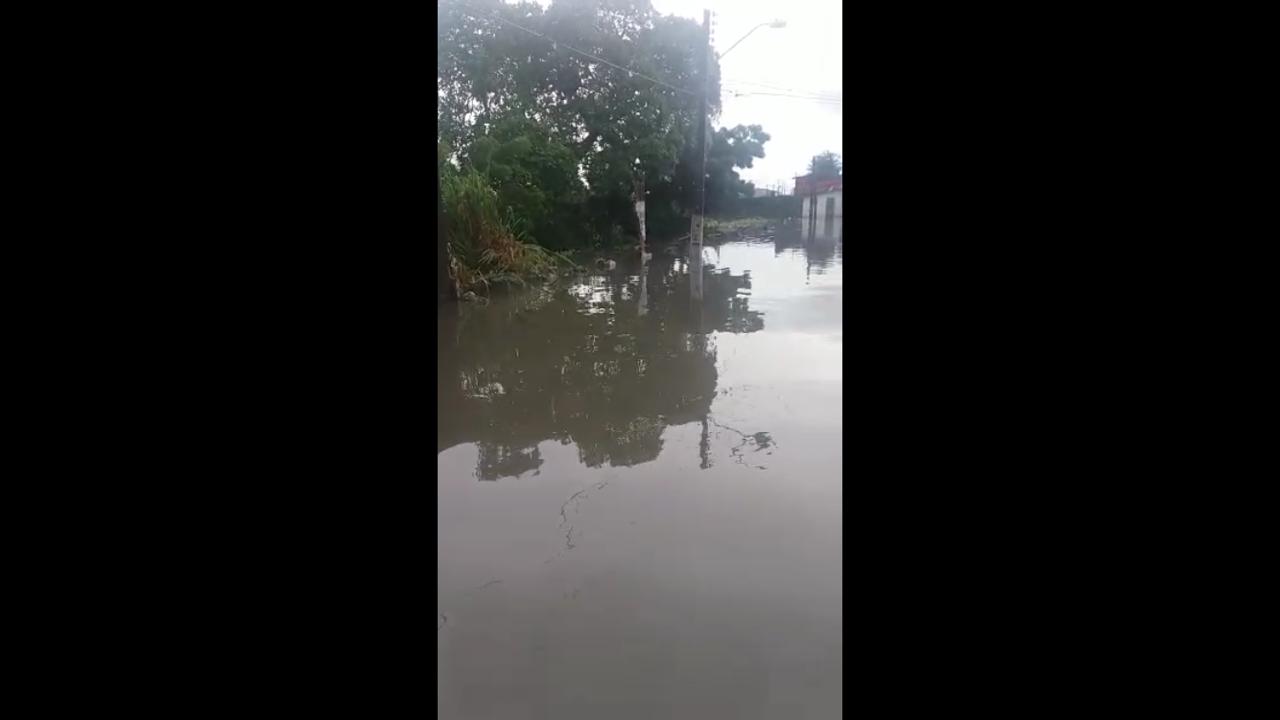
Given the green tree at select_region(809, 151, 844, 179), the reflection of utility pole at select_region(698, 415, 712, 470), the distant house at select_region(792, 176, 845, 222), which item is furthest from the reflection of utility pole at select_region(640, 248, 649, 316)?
the reflection of utility pole at select_region(698, 415, 712, 470)

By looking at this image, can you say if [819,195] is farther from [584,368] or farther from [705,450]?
[705,450]

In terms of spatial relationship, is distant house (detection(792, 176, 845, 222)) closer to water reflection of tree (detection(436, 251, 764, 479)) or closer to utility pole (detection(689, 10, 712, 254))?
utility pole (detection(689, 10, 712, 254))

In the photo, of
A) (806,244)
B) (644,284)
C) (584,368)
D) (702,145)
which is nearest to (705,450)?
(584,368)

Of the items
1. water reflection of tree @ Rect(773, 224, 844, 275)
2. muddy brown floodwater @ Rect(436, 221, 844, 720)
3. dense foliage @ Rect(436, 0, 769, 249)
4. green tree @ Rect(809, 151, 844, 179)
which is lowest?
muddy brown floodwater @ Rect(436, 221, 844, 720)

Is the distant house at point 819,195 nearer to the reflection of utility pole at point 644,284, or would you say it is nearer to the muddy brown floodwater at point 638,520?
the reflection of utility pole at point 644,284

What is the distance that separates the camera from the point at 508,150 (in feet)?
25.2

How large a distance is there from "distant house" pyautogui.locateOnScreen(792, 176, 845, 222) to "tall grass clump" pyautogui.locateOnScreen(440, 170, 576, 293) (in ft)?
8.79

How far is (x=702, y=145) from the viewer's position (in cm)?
783

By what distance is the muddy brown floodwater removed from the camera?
1.54 metres

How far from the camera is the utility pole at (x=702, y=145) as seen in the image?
7387 millimetres
